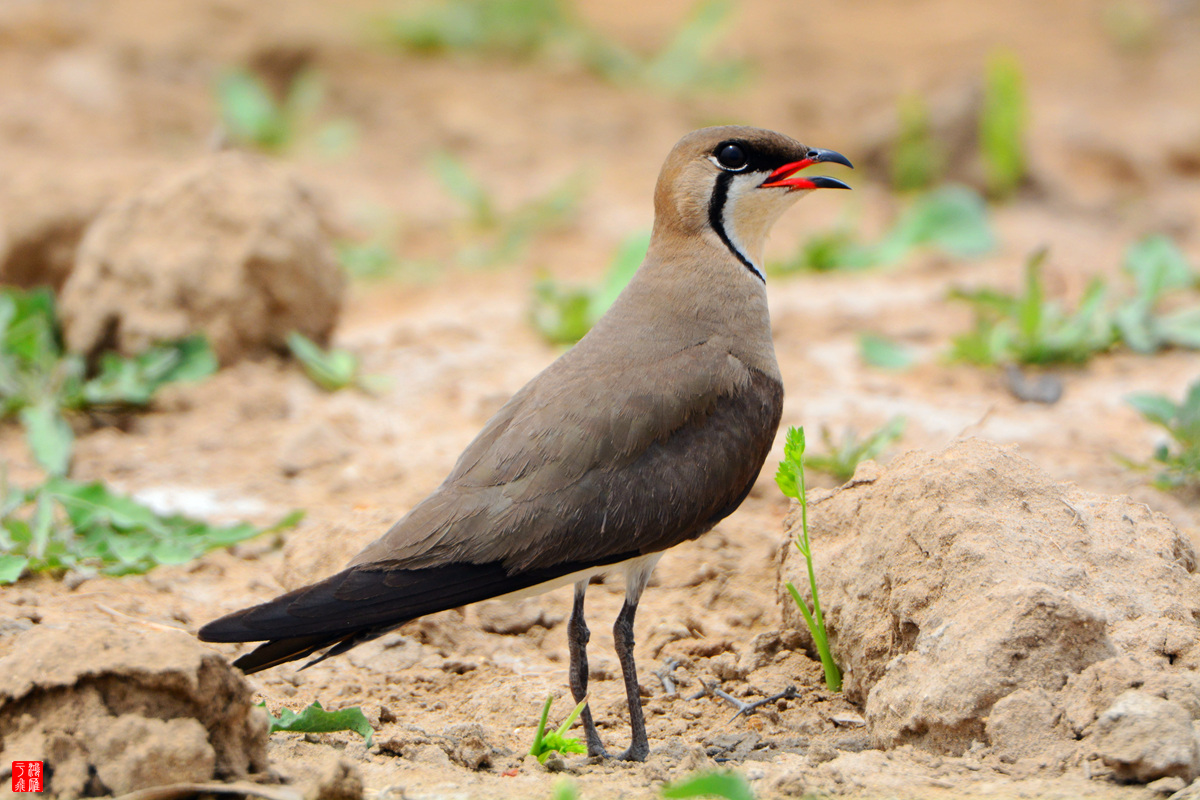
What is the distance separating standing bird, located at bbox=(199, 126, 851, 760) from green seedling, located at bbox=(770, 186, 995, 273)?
10.1 ft

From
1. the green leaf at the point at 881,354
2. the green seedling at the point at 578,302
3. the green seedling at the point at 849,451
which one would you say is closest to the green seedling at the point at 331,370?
the green seedling at the point at 578,302

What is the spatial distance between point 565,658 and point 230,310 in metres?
2.58

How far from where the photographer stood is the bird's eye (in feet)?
11.9

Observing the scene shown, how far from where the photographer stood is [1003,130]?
7.76 m

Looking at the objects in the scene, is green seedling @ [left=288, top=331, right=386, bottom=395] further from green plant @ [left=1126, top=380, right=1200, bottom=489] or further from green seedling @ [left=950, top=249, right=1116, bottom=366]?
green plant @ [left=1126, top=380, right=1200, bottom=489]

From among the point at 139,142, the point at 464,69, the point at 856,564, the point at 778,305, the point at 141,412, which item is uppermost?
the point at 464,69

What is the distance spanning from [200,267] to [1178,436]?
3.99 metres

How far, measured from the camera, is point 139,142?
856 cm

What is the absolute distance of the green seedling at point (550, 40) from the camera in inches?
389

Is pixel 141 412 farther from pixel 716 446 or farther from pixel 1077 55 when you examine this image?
pixel 1077 55

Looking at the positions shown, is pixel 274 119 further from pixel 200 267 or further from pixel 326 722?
pixel 326 722

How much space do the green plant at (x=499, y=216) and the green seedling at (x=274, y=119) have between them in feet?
4.34

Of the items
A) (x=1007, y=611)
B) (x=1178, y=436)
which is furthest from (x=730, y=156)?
(x=1178, y=436)

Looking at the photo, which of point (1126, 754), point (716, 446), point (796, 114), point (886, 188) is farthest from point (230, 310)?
point (796, 114)
